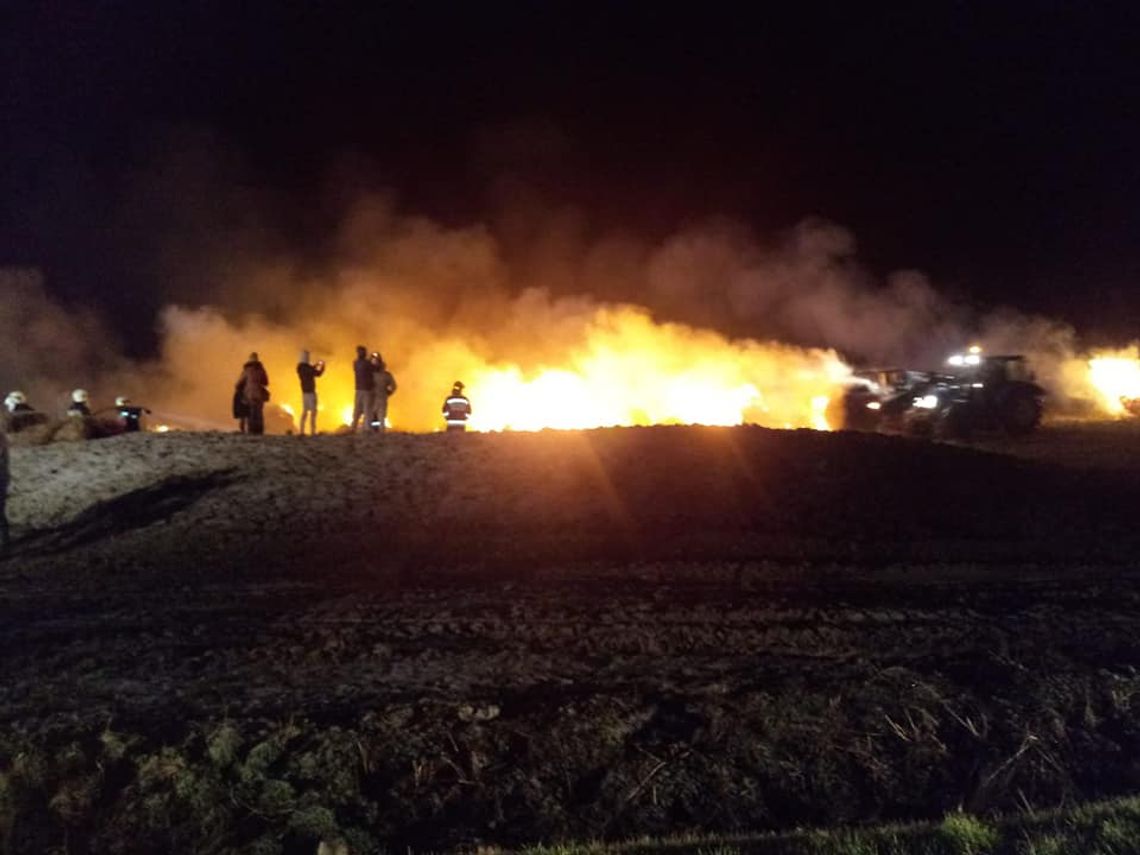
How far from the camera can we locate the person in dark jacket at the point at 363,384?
2073 centimetres

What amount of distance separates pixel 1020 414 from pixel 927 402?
9.93 feet

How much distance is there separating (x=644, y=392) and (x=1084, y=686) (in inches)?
965

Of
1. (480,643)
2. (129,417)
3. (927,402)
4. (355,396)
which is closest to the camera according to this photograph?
(480,643)

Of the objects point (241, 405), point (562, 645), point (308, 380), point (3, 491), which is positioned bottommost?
point (562, 645)

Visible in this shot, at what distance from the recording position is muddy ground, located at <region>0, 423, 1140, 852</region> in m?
5.92

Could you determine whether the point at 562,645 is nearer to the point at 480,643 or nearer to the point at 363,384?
the point at 480,643

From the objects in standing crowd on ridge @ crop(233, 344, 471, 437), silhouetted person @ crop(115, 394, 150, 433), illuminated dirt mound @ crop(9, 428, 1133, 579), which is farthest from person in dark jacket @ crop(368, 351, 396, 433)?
silhouetted person @ crop(115, 394, 150, 433)

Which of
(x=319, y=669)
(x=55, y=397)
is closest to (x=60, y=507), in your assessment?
(x=319, y=669)

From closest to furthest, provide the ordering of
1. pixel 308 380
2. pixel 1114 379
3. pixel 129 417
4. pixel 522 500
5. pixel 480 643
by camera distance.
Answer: pixel 480 643 < pixel 522 500 < pixel 308 380 < pixel 129 417 < pixel 1114 379

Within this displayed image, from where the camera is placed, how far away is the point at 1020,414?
27.0m

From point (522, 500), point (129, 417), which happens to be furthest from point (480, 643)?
point (129, 417)

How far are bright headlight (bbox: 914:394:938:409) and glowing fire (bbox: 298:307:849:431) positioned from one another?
3.12 m

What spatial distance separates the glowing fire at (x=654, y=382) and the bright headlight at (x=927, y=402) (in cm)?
312

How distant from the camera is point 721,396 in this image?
30281mm
